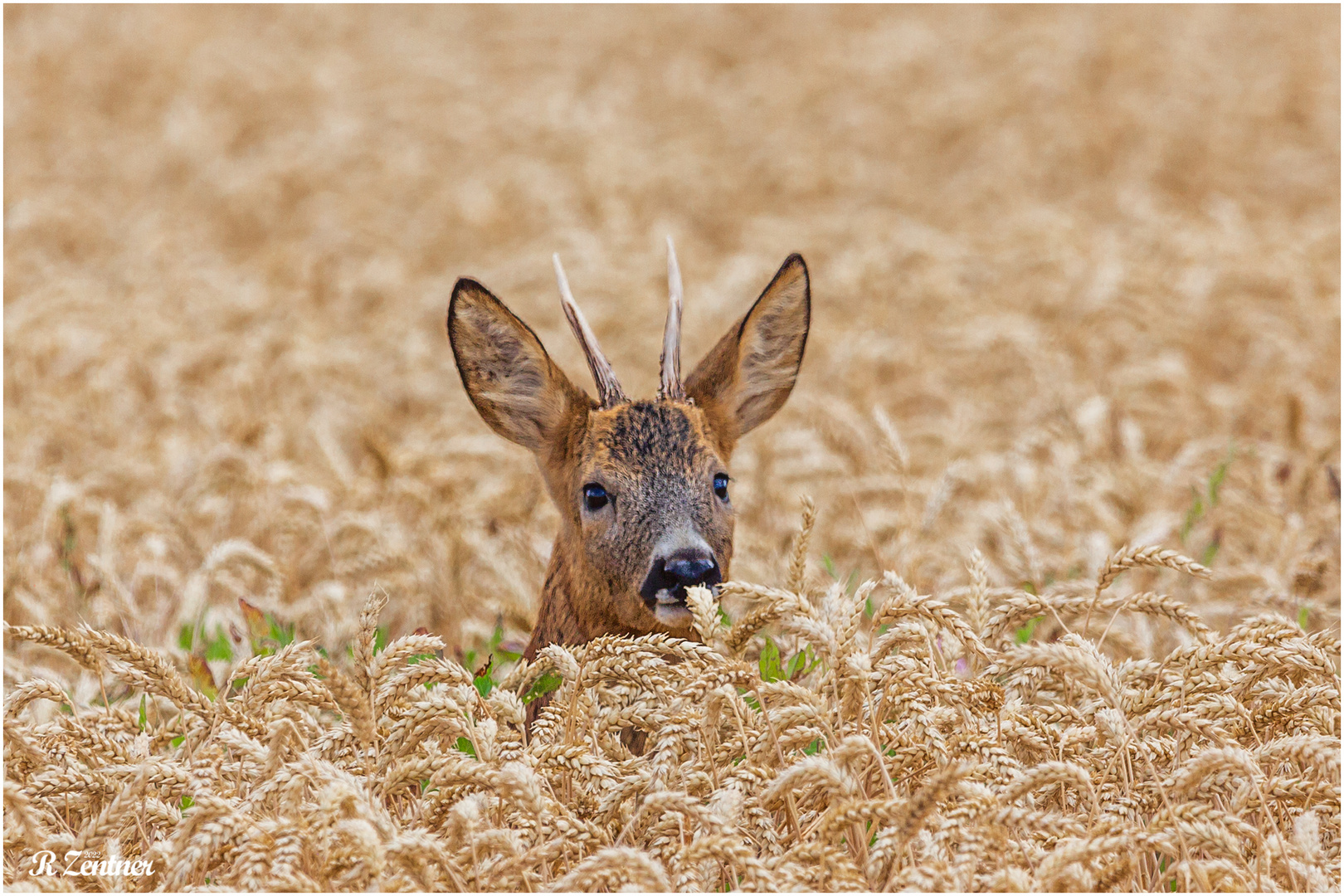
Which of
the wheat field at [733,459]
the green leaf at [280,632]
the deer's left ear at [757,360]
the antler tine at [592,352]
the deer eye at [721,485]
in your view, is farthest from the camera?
the green leaf at [280,632]

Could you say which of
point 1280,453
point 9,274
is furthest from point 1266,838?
point 9,274

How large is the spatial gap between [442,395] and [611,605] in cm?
513

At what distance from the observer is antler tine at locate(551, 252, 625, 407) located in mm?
4645

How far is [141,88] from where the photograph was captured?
53.2 ft

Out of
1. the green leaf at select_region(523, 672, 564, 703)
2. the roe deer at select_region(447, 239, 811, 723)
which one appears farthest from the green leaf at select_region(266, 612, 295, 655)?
the green leaf at select_region(523, 672, 564, 703)

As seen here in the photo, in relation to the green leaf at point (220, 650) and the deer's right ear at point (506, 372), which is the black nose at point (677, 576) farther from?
the green leaf at point (220, 650)

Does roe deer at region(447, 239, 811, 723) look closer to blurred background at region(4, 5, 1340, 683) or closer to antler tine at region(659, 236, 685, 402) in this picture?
antler tine at region(659, 236, 685, 402)

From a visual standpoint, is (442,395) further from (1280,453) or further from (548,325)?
(1280,453)

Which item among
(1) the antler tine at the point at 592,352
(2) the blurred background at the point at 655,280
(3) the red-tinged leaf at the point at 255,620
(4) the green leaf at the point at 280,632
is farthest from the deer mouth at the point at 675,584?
(3) the red-tinged leaf at the point at 255,620

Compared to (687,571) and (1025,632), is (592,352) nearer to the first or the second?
(687,571)

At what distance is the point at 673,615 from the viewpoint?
4.26 metres

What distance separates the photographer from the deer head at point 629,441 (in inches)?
177

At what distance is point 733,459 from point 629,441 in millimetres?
3540

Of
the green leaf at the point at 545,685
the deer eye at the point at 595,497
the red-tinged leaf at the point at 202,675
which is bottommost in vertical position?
the red-tinged leaf at the point at 202,675
